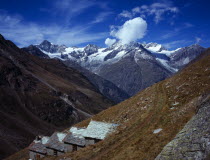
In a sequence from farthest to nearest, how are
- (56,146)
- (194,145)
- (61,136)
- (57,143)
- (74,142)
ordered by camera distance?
(61,136)
(57,143)
(56,146)
(74,142)
(194,145)

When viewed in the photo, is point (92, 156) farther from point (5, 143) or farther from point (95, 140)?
point (5, 143)

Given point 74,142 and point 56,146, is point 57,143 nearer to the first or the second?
point 56,146

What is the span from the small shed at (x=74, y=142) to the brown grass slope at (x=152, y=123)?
239 centimetres

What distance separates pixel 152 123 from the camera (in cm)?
3288

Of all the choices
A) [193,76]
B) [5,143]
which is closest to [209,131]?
[193,76]

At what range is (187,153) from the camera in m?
13.7

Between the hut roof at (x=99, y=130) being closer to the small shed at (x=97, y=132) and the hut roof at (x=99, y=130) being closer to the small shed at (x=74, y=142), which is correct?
the small shed at (x=97, y=132)

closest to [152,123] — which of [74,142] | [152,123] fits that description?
[152,123]

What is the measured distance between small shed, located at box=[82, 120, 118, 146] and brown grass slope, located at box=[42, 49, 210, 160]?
195 centimetres

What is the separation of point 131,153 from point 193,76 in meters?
31.7

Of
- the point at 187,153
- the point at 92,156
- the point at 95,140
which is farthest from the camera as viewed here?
the point at 95,140

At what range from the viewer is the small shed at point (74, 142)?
41625 mm

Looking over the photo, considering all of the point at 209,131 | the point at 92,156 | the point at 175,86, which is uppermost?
the point at 175,86

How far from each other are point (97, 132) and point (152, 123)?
12.6 m
